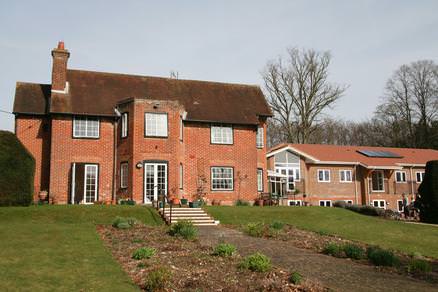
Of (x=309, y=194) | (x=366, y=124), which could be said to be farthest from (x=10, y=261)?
(x=366, y=124)

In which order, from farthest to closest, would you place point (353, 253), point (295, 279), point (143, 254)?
point (353, 253)
point (143, 254)
point (295, 279)

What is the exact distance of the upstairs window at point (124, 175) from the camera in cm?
2541

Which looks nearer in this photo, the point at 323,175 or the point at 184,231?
the point at 184,231

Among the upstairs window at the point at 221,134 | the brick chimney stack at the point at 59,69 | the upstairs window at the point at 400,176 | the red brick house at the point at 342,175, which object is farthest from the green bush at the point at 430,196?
the brick chimney stack at the point at 59,69

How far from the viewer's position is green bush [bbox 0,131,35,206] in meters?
20.7

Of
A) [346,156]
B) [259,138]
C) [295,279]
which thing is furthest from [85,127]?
[346,156]

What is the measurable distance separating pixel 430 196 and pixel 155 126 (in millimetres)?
18145

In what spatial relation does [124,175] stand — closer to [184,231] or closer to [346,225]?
[184,231]

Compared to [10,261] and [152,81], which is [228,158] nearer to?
[152,81]

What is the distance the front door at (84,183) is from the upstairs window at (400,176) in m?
28.6

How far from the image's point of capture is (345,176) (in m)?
39.2

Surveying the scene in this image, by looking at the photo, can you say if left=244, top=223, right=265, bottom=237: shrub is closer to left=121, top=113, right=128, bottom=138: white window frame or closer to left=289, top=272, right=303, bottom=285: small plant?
left=289, top=272, right=303, bottom=285: small plant

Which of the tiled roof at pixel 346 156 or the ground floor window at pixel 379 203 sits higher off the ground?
the tiled roof at pixel 346 156

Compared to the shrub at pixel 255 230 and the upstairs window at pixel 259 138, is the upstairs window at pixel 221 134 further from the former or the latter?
the shrub at pixel 255 230
